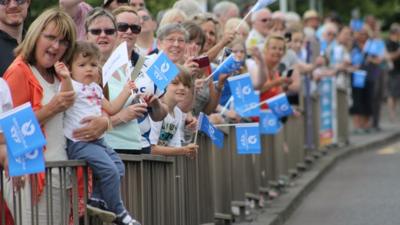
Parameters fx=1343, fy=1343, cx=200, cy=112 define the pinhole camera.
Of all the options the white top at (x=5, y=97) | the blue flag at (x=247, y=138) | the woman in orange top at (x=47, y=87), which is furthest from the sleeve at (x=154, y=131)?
the white top at (x=5, y=97)

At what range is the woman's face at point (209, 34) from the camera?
504 inches

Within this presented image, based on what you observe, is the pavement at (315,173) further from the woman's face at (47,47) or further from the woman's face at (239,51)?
the woman's face at (47,47)

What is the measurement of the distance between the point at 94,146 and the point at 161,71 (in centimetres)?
135

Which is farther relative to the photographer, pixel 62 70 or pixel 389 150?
pixel 389 150

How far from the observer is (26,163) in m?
7.08

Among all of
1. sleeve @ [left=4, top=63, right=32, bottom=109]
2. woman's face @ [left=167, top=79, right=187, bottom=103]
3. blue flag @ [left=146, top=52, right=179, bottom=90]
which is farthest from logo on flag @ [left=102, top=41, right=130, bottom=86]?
woman's face @ [left=167, top=79, right=187, bottom=103]

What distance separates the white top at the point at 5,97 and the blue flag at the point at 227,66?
3886 millimetres

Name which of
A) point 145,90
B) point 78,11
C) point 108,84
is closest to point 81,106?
point 108,84

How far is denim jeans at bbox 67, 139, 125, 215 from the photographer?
7.91m

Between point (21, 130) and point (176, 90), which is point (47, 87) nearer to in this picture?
point (21, 130)

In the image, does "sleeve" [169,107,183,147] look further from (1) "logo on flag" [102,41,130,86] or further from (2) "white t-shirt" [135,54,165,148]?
(1) "logo on flag" [102,41,130,86]

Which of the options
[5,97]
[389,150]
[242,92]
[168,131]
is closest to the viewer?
[5,97]

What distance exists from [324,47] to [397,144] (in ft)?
11.3

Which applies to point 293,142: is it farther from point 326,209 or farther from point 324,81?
point 324,81
